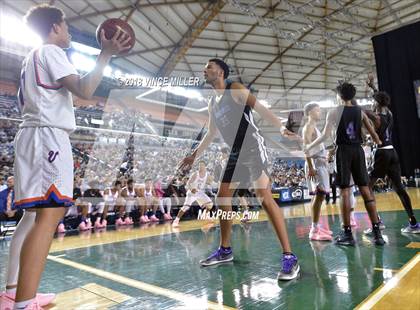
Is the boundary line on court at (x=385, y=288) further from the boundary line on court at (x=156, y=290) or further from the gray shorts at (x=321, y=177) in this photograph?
the gray shorts at (x=321, y=177)

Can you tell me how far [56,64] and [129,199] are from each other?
6.73 m

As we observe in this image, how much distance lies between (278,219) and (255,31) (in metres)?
15.3

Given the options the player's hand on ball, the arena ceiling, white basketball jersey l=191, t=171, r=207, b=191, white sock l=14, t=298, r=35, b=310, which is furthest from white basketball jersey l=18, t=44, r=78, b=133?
the arena ceiling

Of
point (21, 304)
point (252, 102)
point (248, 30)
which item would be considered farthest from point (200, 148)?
point (248, 30)

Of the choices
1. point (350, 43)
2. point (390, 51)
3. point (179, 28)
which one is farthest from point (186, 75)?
point (390, 51)

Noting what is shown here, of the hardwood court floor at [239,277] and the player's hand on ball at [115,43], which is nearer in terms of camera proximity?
the player's hand on ball at [115,43]

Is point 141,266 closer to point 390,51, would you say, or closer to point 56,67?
point 56,67

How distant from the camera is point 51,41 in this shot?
1684mm

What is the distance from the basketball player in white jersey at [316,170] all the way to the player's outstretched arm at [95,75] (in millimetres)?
2899

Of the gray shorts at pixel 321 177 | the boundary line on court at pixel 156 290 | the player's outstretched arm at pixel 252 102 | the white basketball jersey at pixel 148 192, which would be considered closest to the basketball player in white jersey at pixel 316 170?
the gray shorts at pixel 321 177

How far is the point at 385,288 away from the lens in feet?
6.30

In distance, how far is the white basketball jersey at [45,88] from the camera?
155 cm

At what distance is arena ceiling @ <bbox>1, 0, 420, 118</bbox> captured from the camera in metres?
13.7

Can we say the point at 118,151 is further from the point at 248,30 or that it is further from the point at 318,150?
the point at 318,150
